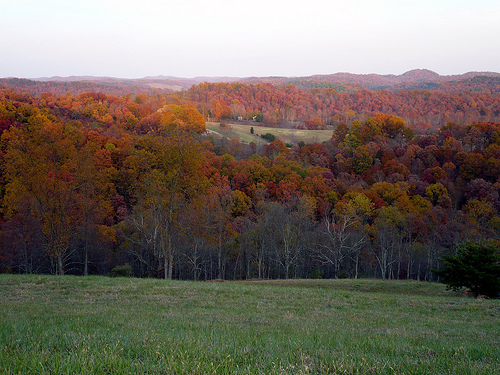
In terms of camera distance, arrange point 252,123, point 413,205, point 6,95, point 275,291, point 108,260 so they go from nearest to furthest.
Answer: point 275,291 < point 108,260 < point 413,205 < point 6,95 < point 252,123

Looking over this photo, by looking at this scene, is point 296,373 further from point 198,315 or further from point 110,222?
point 110,222

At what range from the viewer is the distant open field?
136m

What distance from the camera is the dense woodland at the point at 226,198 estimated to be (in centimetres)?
3144

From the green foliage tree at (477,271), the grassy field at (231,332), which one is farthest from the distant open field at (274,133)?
the grassy field at (231,332)

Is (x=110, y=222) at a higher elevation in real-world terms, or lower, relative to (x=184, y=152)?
lower

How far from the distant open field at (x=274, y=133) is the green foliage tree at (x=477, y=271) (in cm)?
11198

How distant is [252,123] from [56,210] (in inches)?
5819

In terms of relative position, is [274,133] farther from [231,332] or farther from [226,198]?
[231,332]

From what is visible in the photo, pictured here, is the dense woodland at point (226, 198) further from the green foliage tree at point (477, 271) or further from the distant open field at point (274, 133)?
the distant open field at point (274, 133)

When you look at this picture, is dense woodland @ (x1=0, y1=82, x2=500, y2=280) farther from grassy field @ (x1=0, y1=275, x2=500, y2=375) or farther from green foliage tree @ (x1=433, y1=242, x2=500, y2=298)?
grassy field @ (x1=0, y1=275, x2=500, y2=375)

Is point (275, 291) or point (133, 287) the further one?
point (275, 291)

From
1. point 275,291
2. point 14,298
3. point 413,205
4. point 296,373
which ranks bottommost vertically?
point 413,205

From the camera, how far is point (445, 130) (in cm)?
10281

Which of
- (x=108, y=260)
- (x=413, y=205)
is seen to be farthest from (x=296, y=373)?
(x=413, y=205)
